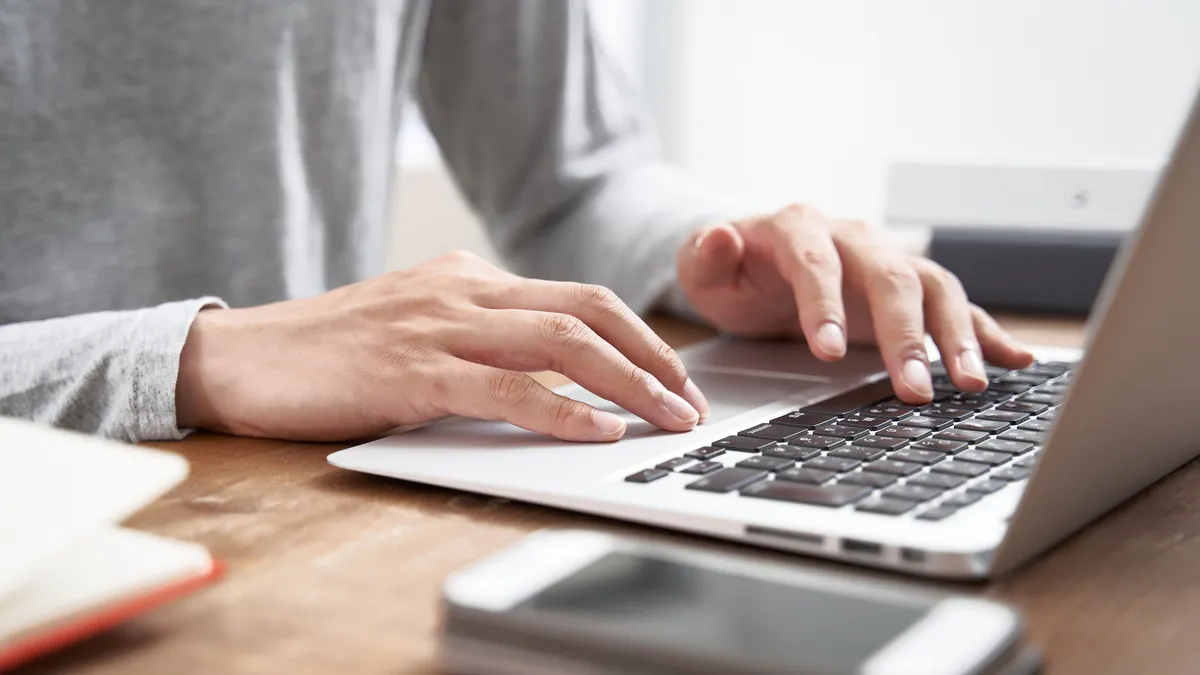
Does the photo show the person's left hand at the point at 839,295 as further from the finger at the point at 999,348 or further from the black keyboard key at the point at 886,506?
the black keyboard key at the point at 886,506

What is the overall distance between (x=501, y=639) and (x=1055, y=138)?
1615mm

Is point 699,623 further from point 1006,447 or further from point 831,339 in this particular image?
point 831,339

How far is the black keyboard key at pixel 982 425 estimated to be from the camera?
0.60 metres

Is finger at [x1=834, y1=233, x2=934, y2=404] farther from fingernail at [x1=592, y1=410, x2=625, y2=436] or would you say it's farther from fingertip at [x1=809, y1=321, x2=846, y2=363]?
fingernail at [x1=592, y1=410, x2=625, y2=436]

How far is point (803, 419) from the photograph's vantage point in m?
0.64

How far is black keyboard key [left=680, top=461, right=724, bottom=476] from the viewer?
53 centimetres

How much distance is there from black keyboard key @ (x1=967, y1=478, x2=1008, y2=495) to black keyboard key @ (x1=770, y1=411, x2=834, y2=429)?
132mm

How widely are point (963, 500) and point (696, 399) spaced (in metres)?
0.20

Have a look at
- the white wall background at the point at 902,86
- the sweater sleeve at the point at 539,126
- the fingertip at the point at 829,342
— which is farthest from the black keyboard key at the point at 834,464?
the white wall background at the point at 902,86

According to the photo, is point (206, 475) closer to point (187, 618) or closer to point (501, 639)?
point (187, 618)

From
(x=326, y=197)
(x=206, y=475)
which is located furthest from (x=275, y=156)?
(x=206, y=475)

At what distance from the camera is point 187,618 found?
0.41 metres

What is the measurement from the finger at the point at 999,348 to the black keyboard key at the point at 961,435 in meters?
0.20

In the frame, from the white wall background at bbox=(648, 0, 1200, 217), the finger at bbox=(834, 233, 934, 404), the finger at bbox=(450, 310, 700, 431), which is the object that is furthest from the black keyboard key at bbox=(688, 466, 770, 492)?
the white wall background at bbox=(648, 0, 1200, 217)
